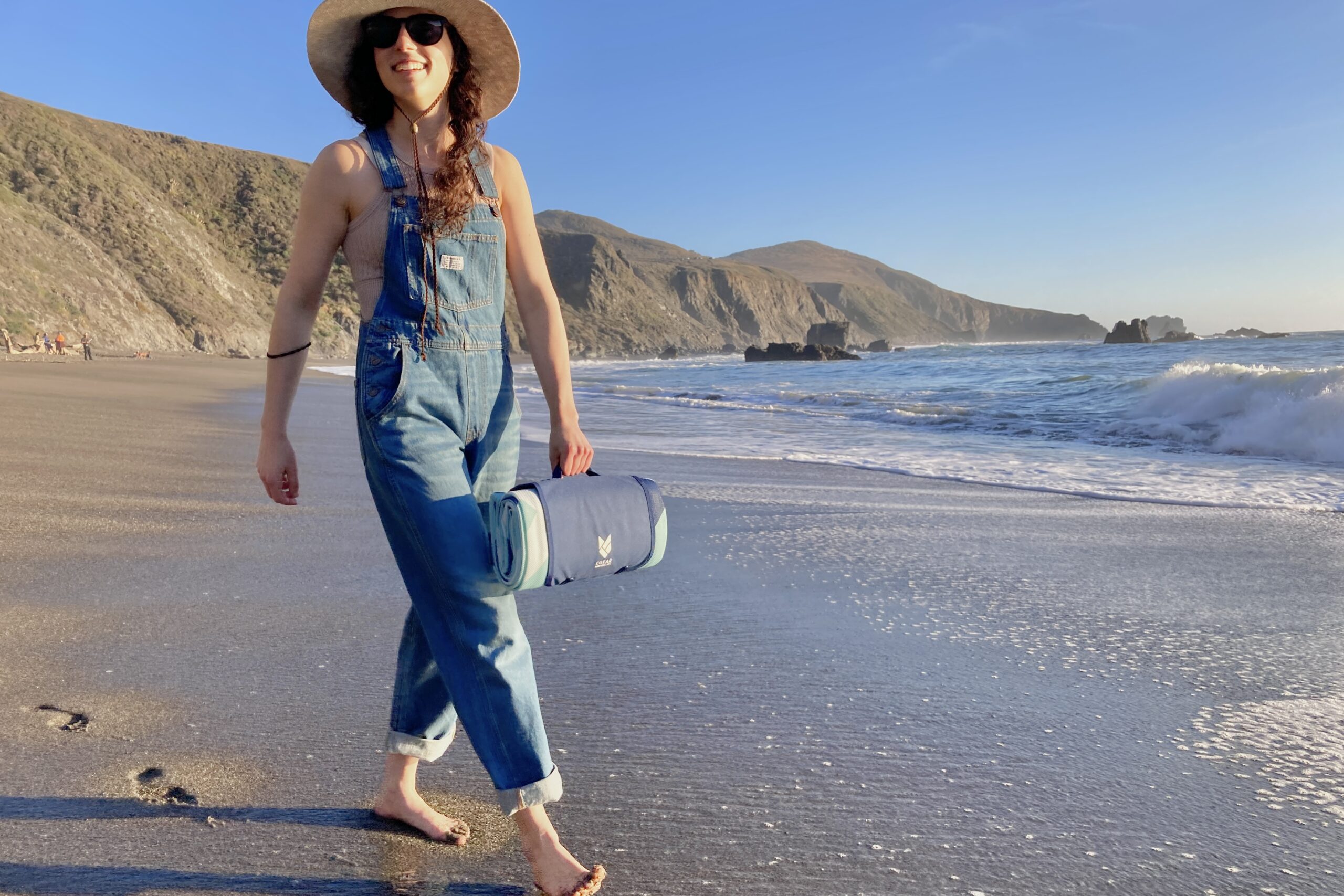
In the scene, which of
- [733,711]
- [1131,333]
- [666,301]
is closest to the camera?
[733,711]

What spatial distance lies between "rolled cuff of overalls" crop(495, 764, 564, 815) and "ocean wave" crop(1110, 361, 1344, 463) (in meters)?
8.65

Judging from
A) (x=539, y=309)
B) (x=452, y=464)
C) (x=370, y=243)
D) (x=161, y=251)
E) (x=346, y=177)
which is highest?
(x=161, y=251)

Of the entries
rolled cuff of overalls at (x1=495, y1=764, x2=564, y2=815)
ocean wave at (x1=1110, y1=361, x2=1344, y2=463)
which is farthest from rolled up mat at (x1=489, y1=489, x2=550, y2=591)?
ocean wave at (x1=1110, y1=361, x2=1344, y2=463)

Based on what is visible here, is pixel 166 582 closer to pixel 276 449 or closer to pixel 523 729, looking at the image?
pixel 276 449

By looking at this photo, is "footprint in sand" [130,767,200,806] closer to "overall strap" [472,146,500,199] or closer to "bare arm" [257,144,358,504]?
"bare arm" [257,144,358,504]

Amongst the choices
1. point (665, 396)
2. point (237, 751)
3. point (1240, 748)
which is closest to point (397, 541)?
point (237, 751)

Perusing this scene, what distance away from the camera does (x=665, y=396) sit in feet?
66.2

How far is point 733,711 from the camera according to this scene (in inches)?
95.5

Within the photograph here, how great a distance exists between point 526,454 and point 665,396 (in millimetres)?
12579

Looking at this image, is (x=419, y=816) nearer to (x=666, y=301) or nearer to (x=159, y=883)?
(x=159, y=883)

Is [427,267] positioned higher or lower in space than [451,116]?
lower

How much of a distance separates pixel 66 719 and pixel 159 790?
1.69ft

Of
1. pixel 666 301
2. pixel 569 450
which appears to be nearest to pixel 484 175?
pixel 569 450

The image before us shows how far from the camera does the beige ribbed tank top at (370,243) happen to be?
67.6 inches
